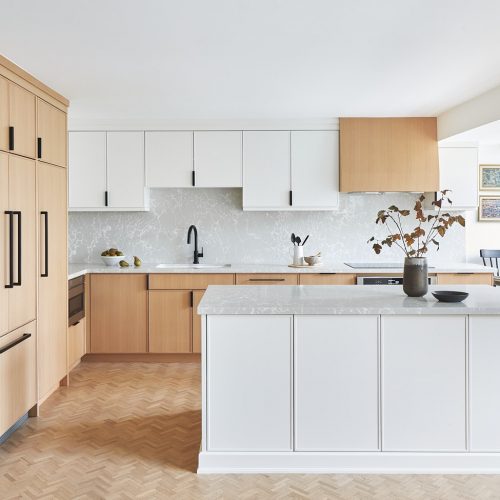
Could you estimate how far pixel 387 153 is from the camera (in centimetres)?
506

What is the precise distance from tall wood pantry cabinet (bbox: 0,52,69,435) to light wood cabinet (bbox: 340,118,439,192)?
8.47ft

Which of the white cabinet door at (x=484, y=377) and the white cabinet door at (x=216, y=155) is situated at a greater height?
the white cabinet door at (x=216, y=155)

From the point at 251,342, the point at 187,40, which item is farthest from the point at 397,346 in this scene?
the point at 187,40

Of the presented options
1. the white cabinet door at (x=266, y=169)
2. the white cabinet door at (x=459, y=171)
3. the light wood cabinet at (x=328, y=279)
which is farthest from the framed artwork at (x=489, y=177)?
the white cabinet door at (x=266, y=169)

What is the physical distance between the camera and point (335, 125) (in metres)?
5.09

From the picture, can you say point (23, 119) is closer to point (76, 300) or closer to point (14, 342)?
point (14, 342)

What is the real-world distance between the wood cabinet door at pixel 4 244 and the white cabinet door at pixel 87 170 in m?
1.98

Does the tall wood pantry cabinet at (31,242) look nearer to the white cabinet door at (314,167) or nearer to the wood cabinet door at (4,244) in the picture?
the wood cabinet door at (4,244)

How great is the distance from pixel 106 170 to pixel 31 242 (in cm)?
178

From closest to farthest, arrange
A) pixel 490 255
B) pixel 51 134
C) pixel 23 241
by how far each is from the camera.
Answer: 1. pixel 23 241
2. pixel 51 134
3. pixel 490 255

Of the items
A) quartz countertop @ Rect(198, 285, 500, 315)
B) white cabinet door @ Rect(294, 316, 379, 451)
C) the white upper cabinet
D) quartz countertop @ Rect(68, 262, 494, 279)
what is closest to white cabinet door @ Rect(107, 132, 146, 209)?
the white upper cabinet

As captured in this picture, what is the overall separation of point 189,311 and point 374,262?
1934 mm

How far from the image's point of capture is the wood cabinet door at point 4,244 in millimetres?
3029

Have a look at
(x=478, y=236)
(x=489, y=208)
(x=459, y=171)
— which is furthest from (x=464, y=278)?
(x=489, y=208)
